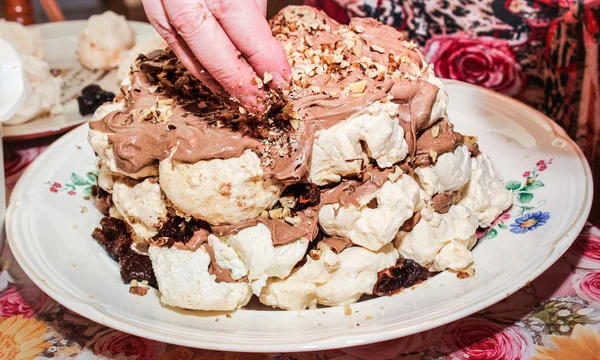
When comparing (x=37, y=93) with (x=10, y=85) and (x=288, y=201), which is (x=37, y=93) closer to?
(x=10, y=85)

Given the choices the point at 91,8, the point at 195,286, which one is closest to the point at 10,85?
the point at 195,286

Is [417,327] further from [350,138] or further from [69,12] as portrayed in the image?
[69,12]

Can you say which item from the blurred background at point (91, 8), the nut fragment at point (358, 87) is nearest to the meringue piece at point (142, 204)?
the nut fragment at point (358, 87)

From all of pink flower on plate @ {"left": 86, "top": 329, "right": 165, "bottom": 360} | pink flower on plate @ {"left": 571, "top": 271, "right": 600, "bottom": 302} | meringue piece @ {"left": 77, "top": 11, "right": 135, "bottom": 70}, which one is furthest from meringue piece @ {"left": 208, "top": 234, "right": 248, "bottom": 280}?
meringue piece @ {"left": 77, "top": 11, "right": 135, "bottom": 70}

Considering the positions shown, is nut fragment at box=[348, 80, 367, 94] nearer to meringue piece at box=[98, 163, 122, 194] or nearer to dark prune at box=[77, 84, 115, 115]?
meringue piece at box=[98, 163, 122, 194]

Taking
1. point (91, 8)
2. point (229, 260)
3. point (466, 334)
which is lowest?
point (91, 8)
